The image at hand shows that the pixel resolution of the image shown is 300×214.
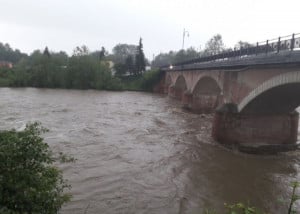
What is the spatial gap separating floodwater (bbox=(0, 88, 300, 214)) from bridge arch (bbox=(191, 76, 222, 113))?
35.6 ft

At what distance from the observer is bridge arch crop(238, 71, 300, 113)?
1382 cm

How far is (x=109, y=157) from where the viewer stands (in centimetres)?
1499

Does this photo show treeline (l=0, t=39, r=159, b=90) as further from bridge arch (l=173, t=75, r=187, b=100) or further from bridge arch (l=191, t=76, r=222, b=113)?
bridge arch (l=191, t=76, r=222, b=113)

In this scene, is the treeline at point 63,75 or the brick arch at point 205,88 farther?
the treeline at point 63,75

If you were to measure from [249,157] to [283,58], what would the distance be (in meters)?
6.37

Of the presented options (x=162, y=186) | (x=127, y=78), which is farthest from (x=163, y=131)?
(x=127, y=78)

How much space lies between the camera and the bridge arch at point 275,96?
45.3 feet

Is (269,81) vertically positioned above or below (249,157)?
above

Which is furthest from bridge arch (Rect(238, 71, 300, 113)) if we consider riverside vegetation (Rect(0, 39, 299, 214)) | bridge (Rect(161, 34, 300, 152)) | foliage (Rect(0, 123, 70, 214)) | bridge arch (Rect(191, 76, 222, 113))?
bridge arch (Rect(191, 76, 222, 113))

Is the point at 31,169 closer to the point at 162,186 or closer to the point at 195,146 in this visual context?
the point at 162,186

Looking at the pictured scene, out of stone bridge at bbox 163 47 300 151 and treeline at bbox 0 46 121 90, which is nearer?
stone bridge at bbox 163 47 300 151

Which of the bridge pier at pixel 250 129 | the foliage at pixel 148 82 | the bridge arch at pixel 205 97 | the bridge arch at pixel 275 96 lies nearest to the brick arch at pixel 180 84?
the bridge arch at pixel 205 97

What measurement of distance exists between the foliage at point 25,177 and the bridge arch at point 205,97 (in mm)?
29868

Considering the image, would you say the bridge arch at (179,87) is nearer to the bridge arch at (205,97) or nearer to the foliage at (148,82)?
Answer: the bridge arch at (205,97)
